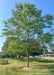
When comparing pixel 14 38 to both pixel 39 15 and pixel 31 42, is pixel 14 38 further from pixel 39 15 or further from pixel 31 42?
pixel 39 15

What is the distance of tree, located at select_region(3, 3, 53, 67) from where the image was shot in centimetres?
1340

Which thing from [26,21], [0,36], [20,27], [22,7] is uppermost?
[22,7]

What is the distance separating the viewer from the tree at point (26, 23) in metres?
13.4

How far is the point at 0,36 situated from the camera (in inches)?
571

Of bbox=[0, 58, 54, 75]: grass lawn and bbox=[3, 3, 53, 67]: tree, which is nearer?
bbox=[0, 58, 54, 75]: grass lawn

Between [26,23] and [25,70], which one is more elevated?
[26,23]

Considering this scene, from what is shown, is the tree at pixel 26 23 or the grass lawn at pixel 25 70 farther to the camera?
the tree at pixel 26 23

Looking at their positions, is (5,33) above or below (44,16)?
below

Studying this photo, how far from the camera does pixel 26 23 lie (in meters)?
13.1

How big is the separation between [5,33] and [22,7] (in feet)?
16.1

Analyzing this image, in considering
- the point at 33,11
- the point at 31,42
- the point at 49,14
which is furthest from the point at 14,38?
the point at 49,14

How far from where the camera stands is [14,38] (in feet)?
46.1

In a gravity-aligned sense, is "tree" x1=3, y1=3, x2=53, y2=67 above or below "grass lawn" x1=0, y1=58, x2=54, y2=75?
above

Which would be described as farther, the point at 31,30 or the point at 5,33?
the point at 5,33
